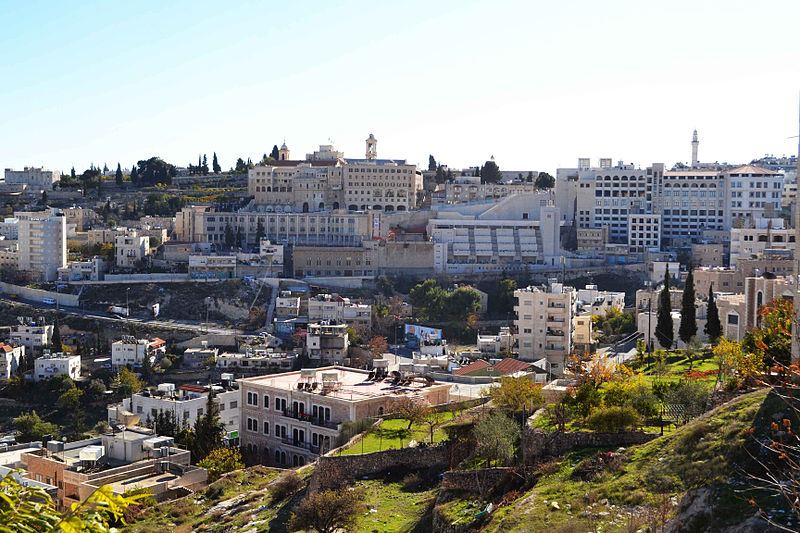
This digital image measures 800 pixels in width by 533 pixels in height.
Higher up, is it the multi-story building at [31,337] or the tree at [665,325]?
the tree at [665,325]

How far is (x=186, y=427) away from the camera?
78.5 feet

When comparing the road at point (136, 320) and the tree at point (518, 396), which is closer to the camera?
the tree at point (518, 396)

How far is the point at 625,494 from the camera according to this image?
1072cm

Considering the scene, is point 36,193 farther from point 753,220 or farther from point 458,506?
point 458,506

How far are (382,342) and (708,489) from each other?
30221 millimetres

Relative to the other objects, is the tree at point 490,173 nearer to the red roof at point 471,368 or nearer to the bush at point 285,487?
the red roof at point 471,368

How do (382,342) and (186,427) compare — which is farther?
(382,342)

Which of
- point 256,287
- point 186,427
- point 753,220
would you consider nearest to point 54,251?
point 256,287

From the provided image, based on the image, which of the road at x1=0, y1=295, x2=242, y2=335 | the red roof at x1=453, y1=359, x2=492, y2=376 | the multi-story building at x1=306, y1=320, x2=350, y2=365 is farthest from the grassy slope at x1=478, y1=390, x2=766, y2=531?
the road at x1=0, y1=295, x2=242, y2=335

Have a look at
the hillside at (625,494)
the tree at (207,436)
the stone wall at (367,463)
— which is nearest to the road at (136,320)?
the tree at (207,436)

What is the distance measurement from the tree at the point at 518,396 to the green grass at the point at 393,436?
3.85ft

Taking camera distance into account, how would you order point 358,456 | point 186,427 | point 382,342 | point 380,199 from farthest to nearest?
point 380,199 < point 382,342 < point 186,427 < point 358,456

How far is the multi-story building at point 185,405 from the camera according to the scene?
79.5ft

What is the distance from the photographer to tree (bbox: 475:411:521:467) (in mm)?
14211
